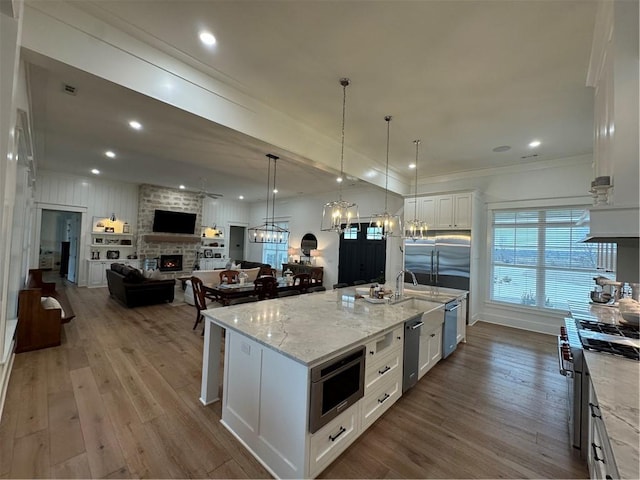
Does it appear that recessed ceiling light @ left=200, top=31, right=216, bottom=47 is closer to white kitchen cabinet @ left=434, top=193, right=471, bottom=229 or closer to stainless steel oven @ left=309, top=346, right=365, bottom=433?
stainless steel oven @ left=309, top=346, right=365, bottom=433

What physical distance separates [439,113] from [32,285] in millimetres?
7697

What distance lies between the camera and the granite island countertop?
3.11 feet

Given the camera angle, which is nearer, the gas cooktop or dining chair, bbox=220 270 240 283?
the gas cooktop

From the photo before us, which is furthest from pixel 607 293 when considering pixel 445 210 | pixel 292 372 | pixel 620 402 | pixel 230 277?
pixel 230 277

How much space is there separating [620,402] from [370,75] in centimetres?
310

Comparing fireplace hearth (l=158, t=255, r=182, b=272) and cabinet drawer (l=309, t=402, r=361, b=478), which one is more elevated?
fireplace hearth (l=158, t=255, r=182, b=272)

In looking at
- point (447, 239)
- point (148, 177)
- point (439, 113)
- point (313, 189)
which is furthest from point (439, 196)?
point (148, 177)

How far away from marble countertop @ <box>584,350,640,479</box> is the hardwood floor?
3.03 feet

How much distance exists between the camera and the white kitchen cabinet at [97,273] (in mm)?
8055

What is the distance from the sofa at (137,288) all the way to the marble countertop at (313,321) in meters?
4.39

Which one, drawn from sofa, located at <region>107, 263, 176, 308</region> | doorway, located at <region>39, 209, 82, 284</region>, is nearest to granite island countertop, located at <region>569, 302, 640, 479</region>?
sofa, located at <region>107, 263, 176, 308</region>

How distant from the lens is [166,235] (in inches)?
361

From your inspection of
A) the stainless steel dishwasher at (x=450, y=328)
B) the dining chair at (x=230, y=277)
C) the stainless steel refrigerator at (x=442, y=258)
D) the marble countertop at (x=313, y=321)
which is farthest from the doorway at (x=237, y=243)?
the stainless steel dishwasher at (x=450, y=328)

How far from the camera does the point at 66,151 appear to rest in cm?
568
